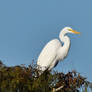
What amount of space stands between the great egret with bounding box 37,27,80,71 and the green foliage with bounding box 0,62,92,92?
2.78m

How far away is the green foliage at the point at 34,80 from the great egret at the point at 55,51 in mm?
2776

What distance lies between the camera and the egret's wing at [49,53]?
424 inches

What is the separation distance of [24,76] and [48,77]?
22.4 inches

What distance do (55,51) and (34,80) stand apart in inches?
142

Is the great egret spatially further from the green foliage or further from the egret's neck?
the green foliage

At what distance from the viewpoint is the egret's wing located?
424 inches

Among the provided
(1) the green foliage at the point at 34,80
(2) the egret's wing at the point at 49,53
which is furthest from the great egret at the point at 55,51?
(1) the green foliage at the point at 34,80

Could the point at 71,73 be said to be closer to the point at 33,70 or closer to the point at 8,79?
the point at 33,70

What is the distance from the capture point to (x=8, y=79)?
704cm

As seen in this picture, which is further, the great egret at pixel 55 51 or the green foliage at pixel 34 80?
the great egret at pixel 55 51

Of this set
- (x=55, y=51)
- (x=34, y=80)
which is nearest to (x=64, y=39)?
(x=55, y=51)

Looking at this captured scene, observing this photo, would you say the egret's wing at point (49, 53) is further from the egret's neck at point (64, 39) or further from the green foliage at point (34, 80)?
the green foliage at point (34, 80)

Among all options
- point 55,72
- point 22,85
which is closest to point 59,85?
point 55,72

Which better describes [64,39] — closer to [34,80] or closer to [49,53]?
[49,53]
